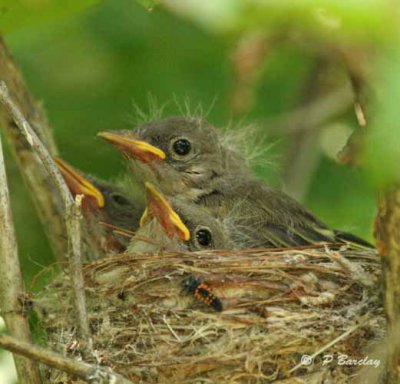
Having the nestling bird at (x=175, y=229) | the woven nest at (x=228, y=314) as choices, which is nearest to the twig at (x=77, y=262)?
the woven nest at (x=228, y=314)

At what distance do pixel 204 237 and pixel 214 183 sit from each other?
0.56 metres

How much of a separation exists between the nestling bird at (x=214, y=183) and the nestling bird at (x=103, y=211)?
22 centimetres

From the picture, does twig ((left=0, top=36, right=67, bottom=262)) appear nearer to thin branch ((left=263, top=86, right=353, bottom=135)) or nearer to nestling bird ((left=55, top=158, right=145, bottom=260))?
nestling bird ((left=55, top=158, right=145, bottom=260))

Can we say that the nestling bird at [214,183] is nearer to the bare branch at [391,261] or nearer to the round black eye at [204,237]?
→ the round black eye at [204,237]

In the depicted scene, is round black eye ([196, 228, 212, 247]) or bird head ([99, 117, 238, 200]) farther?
bird head ([99, 117, 238, 200])

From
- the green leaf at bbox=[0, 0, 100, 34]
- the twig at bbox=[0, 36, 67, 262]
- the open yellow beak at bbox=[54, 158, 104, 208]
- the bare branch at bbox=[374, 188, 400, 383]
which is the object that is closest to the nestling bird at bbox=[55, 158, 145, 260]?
the open yellow beak at bbox=[54, 158, 104, 208]

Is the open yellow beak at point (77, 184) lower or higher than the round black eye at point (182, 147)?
lower

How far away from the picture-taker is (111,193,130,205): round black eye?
3.92 metres

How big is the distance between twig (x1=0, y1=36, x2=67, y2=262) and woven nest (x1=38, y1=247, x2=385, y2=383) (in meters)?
0.56

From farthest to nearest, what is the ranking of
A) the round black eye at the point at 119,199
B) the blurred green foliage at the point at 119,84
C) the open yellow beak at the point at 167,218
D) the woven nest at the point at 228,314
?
1. the blurred green foliage at the point at 119,84
2. the round black eye at the point at 119,199
3. the open yellow beak at the point at 167,218
4. the woven nest at the point at 228,314

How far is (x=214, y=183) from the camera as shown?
12.4ft

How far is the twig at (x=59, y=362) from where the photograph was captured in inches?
72.3

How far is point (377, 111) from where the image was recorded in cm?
92

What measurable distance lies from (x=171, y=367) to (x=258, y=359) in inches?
10.6
